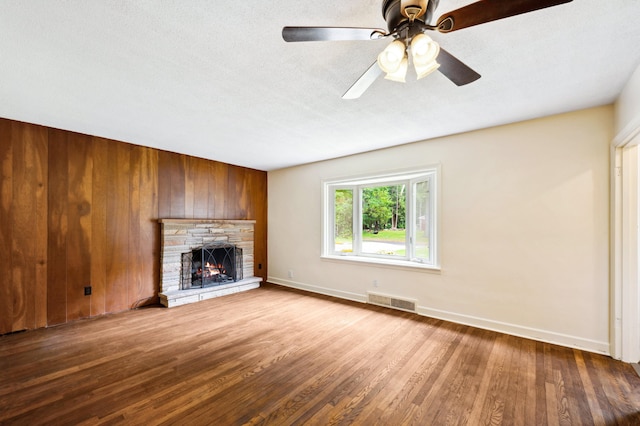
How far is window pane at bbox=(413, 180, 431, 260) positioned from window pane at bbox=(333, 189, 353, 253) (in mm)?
1144

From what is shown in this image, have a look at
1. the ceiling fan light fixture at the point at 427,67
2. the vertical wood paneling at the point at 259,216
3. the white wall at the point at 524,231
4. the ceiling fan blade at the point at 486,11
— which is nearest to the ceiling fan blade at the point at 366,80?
the ceiling fan light fixture at the point at 427,67

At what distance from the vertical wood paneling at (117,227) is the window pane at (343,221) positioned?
318 cm

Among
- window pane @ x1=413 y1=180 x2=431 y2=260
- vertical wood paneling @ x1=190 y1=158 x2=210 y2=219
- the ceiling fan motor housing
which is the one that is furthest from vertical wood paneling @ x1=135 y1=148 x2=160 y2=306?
the ceiling fan motor housing

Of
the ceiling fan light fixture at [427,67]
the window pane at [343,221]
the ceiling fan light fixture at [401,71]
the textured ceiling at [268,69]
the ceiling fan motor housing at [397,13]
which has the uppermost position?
the textured ceiling at [268,69]

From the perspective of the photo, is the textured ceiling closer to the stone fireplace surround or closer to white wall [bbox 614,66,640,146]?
white wall [bbox 614,66,640,146]

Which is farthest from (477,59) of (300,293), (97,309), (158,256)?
(97,309)

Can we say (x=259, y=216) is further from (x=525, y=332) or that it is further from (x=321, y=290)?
(x=525, y=332)

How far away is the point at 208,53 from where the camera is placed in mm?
1814

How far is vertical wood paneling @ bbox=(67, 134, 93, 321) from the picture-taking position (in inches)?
135

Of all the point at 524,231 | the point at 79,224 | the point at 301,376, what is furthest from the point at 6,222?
the point at 524,231

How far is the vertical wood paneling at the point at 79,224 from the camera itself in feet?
11.3

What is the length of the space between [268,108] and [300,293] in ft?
10.6

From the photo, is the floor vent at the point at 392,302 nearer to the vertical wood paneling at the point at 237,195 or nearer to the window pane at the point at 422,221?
the window pane at the point at 422,221

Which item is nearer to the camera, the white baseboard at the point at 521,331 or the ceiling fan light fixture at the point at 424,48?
the ceiling fan light fixture at the point at 424,48
